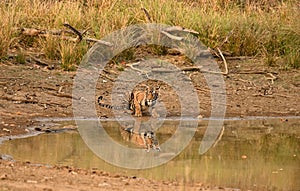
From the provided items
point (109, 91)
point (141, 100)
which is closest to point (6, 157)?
point (141, 100)

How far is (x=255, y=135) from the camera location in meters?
9.58

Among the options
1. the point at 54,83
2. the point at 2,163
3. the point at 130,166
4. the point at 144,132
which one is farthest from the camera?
the point at 54,83

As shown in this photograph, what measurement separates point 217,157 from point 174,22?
631 cm

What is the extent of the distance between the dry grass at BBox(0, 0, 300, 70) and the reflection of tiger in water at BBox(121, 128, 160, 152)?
365 centimetres

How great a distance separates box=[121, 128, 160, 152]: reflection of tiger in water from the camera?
28.5 feet

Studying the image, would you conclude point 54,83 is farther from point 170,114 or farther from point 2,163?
point 2,163

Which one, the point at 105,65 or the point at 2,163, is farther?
the point at 105,65

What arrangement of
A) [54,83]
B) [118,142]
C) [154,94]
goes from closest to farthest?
[118,142] → [154,94] → [54,83]

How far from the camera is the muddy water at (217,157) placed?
23.3 ft

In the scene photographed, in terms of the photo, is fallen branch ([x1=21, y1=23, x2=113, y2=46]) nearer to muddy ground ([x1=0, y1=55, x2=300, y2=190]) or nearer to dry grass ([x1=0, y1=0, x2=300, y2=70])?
dry grass ([x1=0, y1=0, x2=300, y2=70])

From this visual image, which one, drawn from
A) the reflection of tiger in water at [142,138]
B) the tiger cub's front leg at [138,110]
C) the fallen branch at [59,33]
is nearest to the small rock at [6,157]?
the reflection of tiger in water at [142,138]

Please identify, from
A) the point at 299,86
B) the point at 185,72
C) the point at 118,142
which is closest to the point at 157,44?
the point at 185,72

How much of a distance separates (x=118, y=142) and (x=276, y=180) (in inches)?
85.8

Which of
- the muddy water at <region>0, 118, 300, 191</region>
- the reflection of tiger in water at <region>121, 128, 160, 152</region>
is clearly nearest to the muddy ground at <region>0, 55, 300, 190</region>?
the muddy water at <region>0, 118, 300, 191</region>
